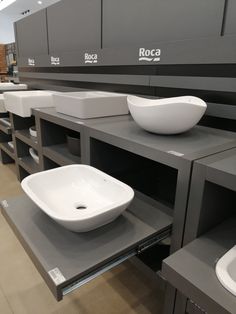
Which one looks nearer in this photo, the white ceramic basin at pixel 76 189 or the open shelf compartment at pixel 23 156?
the white ceramic basin at pixel 76 189

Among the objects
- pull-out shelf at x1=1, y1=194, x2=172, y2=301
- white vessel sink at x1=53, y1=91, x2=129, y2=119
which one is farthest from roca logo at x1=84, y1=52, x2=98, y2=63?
pull-out shelf at x1=1, y1=194, x2=172, y2=301

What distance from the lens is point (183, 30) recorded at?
52.9 inches

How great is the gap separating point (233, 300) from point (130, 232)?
37 centimetres

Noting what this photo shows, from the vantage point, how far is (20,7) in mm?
6270

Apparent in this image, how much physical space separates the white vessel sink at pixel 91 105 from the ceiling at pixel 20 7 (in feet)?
18.0

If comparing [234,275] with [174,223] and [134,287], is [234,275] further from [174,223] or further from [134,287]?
[134,287]

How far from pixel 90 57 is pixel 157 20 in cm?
70

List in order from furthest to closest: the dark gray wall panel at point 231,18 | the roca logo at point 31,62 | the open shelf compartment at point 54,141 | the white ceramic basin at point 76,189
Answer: the roca logo at point 31,62 < the open shelf compartment at point 54,141 < the dark gray wall panel at point 231,18 < the white ceramic basin at point 76,189

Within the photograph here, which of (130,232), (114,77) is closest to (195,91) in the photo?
(114,77)

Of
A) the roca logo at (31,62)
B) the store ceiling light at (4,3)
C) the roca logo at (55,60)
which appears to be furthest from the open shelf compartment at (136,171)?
the store ceiling light at (4,3)

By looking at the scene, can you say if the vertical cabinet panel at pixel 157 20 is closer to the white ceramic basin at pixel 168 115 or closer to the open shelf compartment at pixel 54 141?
the white ceramic basin at pixel 168 115

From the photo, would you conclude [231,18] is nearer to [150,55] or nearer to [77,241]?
[150,55]

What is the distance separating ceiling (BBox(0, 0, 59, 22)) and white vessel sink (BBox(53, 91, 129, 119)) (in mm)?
Result: 5485

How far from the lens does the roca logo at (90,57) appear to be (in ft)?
6.38
